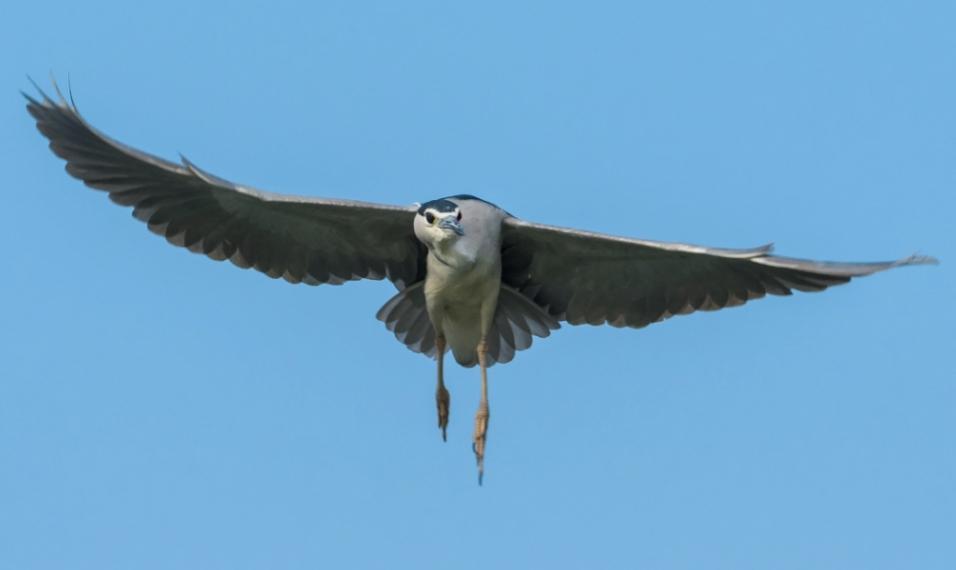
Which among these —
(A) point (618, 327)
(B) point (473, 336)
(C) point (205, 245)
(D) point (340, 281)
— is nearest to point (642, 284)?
(A) point (618, 327)

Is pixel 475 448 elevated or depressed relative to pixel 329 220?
depressed

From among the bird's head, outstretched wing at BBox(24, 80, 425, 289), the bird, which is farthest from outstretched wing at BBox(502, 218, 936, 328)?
outstretched wing at BBox(24, 80, 425, 289)

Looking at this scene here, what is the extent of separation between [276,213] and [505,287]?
1721 mm

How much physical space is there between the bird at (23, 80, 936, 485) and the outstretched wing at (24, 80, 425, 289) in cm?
1

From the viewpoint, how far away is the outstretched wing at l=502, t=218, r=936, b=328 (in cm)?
1005

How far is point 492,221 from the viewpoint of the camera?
395 inches

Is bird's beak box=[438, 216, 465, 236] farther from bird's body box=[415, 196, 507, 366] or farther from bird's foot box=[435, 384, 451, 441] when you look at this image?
bird's foot box=[435, 384, 451, 441]

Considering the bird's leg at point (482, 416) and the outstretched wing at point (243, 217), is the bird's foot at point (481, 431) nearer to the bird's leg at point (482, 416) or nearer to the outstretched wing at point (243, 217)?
the bird's leg at point (482, 416)

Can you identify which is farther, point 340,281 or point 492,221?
point 340,281

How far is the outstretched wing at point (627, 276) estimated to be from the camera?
10055 millimetres

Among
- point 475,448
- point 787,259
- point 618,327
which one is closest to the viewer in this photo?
point 787,259

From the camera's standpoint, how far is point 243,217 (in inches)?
411

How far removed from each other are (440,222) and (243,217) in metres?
1.61

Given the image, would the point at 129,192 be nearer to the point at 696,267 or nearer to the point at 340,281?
the point at 340,281
